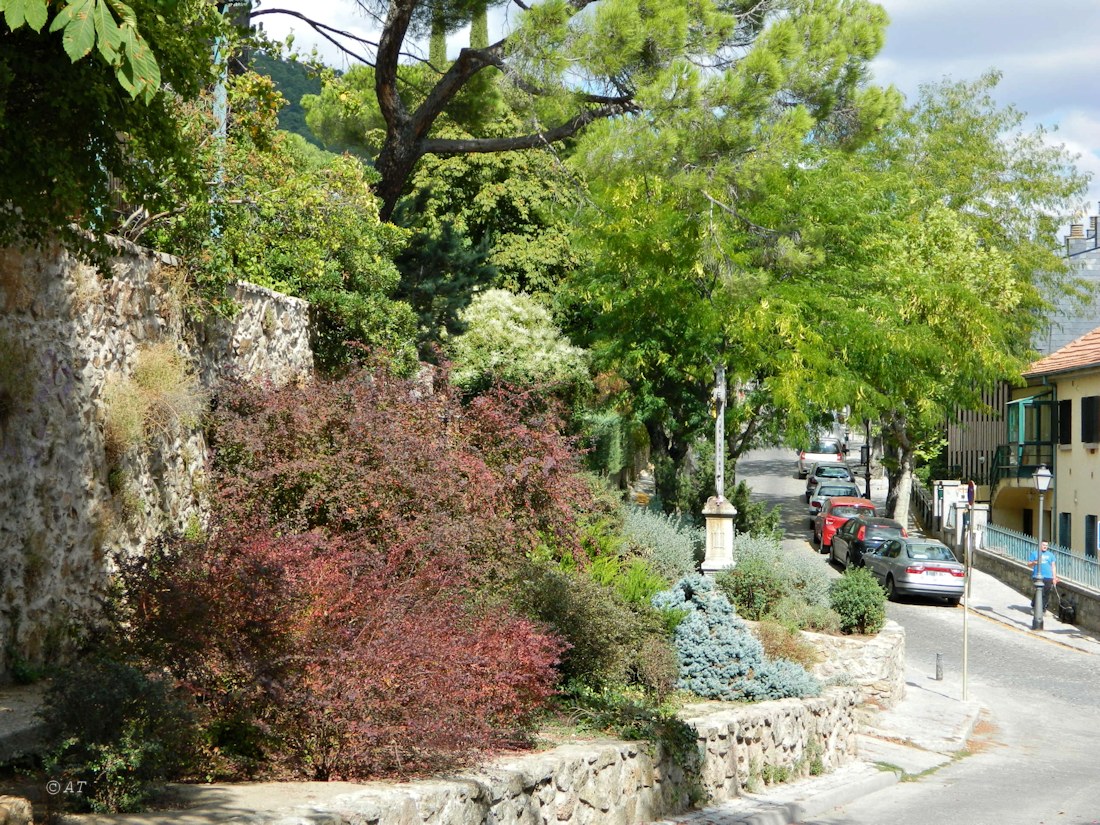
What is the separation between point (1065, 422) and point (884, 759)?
26.9 metres

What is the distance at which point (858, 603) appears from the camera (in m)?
18.2

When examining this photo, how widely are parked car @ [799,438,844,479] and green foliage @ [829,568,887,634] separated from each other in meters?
43.6

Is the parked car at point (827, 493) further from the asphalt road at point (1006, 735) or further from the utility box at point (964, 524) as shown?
the asphalt road at point (1006, 735)

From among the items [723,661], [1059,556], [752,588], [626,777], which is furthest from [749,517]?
[626,777]

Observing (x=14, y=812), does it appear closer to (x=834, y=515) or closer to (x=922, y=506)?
(x=834, y=515)

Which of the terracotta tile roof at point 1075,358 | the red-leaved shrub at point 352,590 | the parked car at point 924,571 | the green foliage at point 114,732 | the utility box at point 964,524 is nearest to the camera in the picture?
the green foliage at point 114,732

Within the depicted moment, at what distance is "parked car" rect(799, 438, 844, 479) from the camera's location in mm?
65350

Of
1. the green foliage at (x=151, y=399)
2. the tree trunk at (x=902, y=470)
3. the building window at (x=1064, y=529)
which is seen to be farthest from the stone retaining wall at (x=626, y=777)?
the building window at (x=1064, y=529)

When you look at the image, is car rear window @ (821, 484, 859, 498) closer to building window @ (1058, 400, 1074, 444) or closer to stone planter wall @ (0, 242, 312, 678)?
building window @ (1058, 400, 1074, 444)

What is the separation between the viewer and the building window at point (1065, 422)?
3794 cm

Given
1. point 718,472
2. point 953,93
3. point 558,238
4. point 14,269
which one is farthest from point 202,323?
point 953,93

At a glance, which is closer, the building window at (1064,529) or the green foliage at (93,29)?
the green foliage at (93,29)

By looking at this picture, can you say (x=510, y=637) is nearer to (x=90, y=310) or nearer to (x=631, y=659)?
(x=631, y=659)

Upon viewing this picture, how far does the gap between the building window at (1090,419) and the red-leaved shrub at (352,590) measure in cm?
2699
